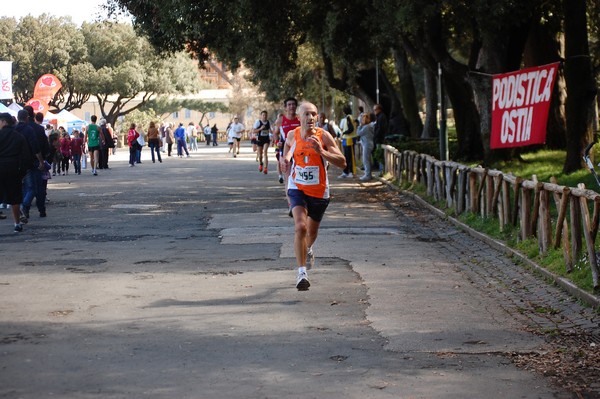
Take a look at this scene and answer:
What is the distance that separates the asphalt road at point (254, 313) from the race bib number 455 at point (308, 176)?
3.14 feet

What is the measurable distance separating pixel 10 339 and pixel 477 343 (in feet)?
10.8

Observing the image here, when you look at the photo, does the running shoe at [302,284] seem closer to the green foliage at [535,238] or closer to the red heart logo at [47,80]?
the green foliage at [535,238]

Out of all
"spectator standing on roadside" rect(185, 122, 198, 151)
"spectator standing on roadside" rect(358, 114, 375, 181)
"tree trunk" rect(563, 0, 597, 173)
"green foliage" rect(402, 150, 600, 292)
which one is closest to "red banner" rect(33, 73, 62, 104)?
"spectator standing on roadside" rect(358, 114, 375, 181)

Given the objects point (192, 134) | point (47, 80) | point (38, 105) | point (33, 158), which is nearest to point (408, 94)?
point (38, 105)

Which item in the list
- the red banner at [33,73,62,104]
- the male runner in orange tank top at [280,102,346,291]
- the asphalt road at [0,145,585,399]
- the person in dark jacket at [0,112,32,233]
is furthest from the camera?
the red banner at [33,73,62,104]

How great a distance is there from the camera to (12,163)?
15.3 metres

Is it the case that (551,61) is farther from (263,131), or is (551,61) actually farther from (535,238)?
(535,238)

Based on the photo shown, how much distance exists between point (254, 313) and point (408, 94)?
95.7 ft

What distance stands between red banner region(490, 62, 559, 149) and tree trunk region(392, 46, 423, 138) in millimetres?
20383

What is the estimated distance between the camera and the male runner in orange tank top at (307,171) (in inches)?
403

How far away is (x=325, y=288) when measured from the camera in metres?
10.0

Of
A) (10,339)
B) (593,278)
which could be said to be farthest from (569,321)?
(10,339)

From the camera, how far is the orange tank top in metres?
10.4

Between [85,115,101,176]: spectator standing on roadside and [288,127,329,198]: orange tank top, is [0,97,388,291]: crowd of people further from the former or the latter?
[85,115,101,176]: spectator standing on roadside
